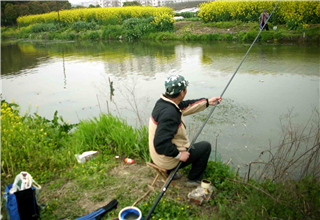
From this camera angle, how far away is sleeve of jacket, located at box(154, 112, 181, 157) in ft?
7.66

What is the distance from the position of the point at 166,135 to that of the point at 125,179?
1.04 m

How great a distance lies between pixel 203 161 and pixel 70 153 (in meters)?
1.81

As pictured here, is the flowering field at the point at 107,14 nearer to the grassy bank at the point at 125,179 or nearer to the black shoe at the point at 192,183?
the grassy bank at the point at 125,179

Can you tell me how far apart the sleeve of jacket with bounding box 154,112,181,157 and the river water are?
63.5 inches

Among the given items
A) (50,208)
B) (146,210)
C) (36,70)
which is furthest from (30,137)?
(36,70)

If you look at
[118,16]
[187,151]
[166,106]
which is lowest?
[187,151]

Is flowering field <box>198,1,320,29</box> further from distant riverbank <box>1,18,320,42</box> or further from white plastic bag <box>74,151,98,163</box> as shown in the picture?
white plastic bag <box>74,151,98,163</box>

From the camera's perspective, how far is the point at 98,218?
243 centimetres

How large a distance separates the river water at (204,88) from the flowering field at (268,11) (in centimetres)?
290

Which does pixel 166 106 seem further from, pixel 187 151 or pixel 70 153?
pixel 70 153

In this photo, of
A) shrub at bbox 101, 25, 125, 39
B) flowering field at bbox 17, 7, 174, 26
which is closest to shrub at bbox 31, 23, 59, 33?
flowering field at bbox 17, 7, 174, 26

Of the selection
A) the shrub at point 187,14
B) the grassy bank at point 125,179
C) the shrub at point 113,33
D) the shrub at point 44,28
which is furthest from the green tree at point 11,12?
the grassy bank at point 125,179

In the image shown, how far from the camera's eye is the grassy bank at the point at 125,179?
234 cm

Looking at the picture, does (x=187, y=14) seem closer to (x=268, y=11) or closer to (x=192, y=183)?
(x=268, y=11)
